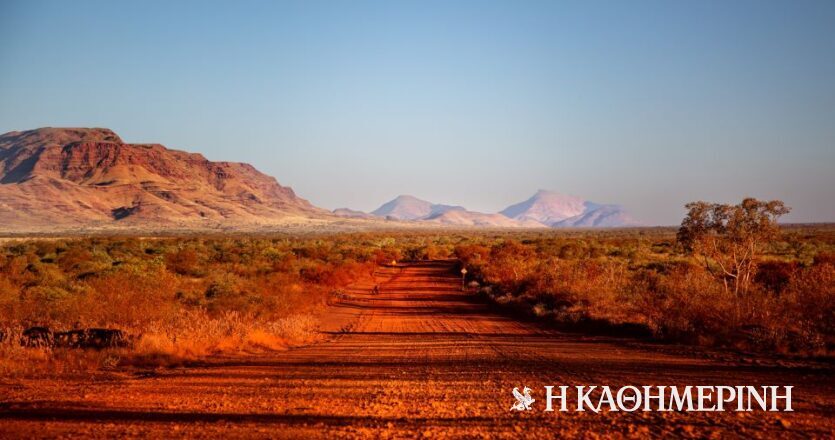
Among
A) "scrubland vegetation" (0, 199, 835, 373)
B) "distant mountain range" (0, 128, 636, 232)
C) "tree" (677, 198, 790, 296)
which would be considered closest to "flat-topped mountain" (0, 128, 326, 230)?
"distant mountain range" (0, 128, 636, 232)

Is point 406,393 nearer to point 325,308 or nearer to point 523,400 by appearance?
point 523,400

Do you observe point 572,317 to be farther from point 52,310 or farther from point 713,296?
point 52,310

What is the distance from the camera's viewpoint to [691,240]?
715 inches

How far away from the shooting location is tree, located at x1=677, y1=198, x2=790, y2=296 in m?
16.9

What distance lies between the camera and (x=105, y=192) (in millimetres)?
158125

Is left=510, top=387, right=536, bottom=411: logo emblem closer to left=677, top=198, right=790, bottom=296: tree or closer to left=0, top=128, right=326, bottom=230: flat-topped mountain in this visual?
left=677, top=198, right=790, bottom=296: tree

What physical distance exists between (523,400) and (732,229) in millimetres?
13327

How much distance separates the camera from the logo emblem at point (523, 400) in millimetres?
6962

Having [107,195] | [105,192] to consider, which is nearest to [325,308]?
[107,195]

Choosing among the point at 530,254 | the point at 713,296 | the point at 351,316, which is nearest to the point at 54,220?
the point at 530,254

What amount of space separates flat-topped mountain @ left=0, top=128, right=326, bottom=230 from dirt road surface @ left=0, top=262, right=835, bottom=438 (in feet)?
462

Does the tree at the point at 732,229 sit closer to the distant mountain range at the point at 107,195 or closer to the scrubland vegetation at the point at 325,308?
the scrubland vegetation at the point at 325,308

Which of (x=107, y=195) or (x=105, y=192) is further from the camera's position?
(x=105, y=192)

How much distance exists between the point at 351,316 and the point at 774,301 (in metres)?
12.0
